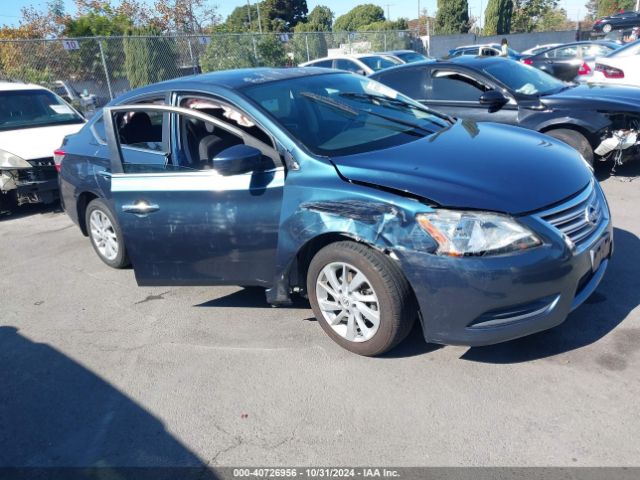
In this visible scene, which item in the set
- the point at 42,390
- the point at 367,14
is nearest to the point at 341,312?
the point at 42,390

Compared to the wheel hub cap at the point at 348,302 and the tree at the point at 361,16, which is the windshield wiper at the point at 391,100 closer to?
the wheel hub cap at the point at 348,302

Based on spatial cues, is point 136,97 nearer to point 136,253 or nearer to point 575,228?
point 136,253

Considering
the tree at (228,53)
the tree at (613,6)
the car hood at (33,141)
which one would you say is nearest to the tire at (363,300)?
the car hood at (33,141)

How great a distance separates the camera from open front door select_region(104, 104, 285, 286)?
12.0ft

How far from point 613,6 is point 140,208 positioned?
64533 millimetres

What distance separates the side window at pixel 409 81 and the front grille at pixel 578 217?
14.0ft

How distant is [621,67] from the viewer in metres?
9.22

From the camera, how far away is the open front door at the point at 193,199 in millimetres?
3662

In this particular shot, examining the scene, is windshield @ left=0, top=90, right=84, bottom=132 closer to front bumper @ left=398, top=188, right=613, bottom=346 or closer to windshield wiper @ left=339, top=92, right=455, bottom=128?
windshield wiper @ left=339, top=92, right=455, bottom=128

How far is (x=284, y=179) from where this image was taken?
→ 3.57 metres

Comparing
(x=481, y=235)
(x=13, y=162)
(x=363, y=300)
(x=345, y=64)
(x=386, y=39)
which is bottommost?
(x=363, y=300)

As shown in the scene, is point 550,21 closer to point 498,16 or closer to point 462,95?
point 498,16

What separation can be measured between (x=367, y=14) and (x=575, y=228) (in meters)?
90.0

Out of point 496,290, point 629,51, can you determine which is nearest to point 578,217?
point 496,290
